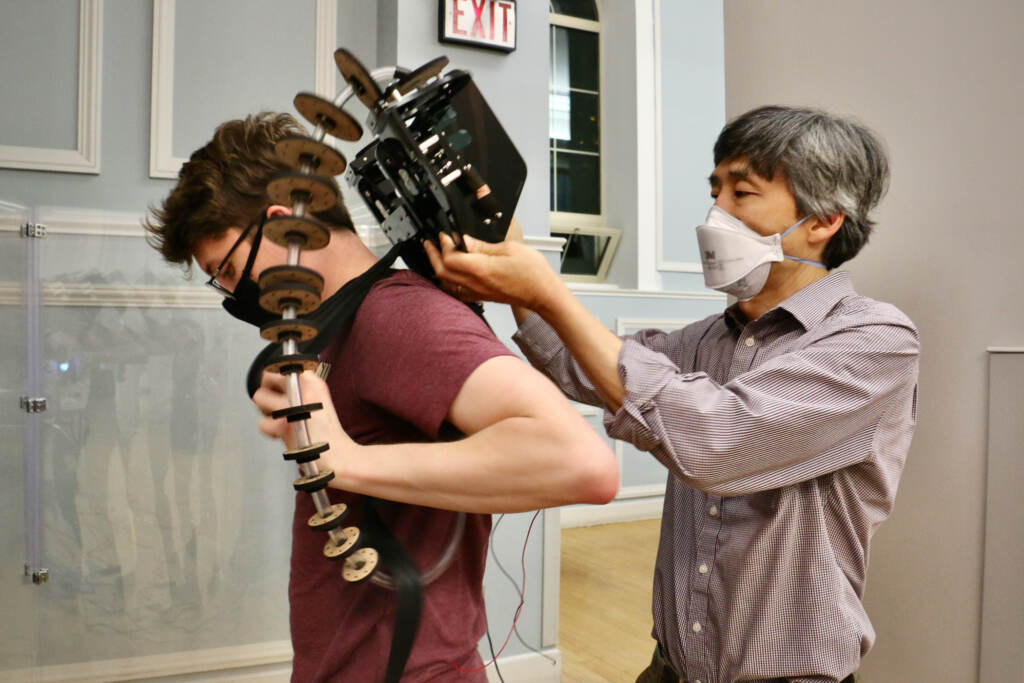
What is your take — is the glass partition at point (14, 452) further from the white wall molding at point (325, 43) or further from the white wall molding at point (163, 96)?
the white wall molding at point (325, 43)

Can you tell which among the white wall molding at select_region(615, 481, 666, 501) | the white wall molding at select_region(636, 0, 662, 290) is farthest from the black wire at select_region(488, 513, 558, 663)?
the white wall molding at select_region(636, 0, 662, 290)

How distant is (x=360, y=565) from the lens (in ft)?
1.95

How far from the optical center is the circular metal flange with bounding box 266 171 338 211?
21.4 inches

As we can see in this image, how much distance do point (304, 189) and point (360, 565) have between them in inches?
11.0

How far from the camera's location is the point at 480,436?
0.66 meters

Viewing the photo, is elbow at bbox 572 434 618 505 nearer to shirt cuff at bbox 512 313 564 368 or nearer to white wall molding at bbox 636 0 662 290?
shirt cuff at bbox 512 313 564 368

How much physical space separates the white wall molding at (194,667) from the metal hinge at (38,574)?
0.73 ft

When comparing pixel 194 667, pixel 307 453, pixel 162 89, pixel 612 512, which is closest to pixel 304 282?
pixel 307 453

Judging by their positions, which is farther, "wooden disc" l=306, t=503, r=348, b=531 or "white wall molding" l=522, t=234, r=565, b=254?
"white wall molding" l=522, t=234, r=565, b=254

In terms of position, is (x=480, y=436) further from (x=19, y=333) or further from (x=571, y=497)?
(x=19, y=333)

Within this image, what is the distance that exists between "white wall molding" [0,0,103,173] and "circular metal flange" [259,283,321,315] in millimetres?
1913

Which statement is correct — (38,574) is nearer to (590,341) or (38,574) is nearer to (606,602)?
(590,341)

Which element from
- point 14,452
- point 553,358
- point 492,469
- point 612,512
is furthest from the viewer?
point 612,512

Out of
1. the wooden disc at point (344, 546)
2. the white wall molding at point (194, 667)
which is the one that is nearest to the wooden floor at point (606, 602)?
the white wall molding at point (194, 667)
